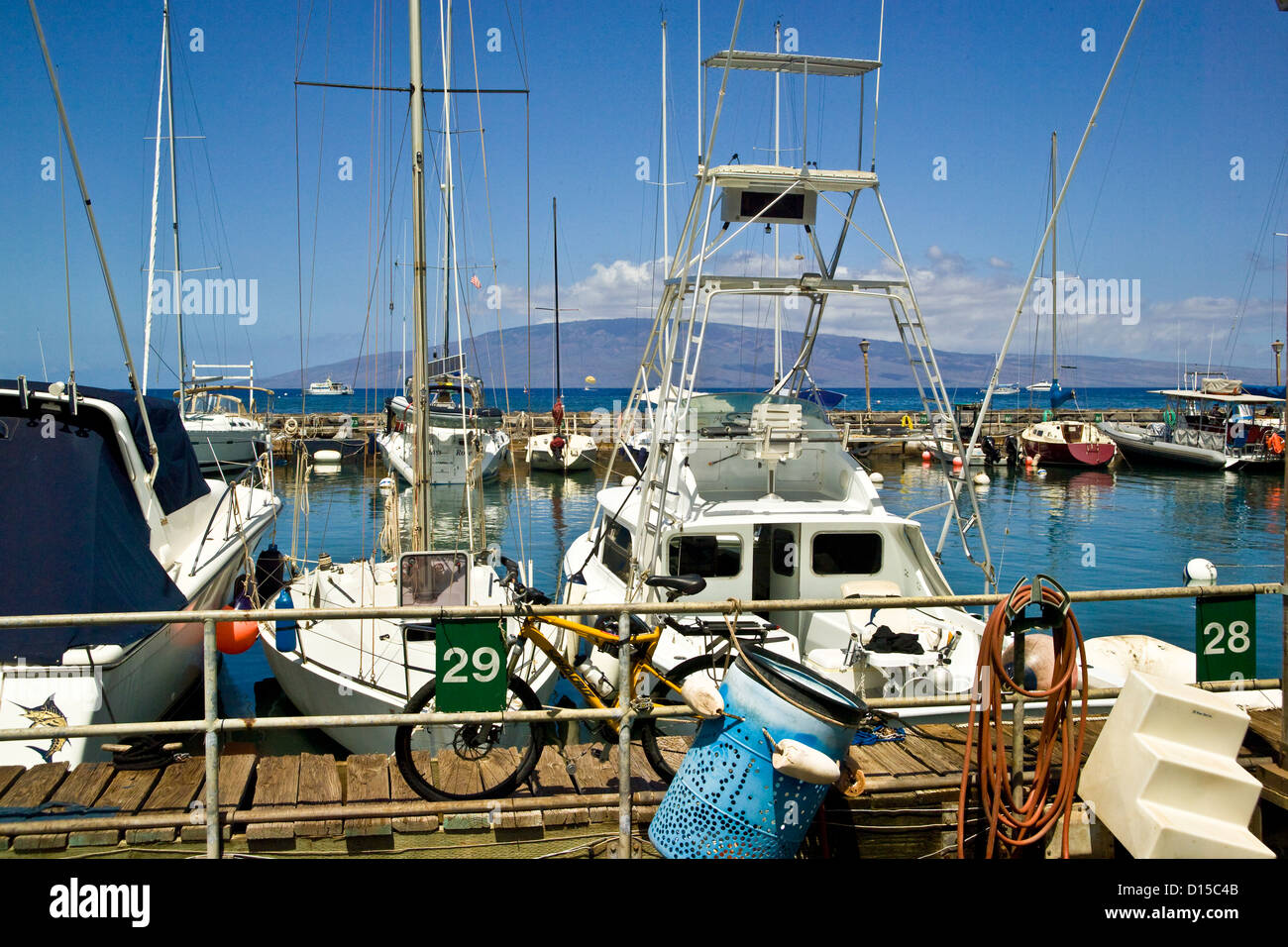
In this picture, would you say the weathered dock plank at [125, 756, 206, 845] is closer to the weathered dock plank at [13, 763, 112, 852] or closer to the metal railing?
the metal railing

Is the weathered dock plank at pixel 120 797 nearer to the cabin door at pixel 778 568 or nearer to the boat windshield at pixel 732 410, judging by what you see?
the cabin door at pixel 778 568

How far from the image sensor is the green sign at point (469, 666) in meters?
4.21

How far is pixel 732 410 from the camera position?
11078 millimetres

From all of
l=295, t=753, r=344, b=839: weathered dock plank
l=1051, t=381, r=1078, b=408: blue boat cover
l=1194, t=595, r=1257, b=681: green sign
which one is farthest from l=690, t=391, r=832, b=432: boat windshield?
A: l=1051, t=381, r=1078, b=408: blue boat cover

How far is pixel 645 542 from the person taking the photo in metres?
9.21

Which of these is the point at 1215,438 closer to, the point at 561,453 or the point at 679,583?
the point at 561,453

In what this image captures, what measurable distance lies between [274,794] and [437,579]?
3.34 m

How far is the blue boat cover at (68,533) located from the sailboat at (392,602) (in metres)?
1.52

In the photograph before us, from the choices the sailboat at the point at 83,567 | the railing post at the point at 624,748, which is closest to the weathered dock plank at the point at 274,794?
the railing post at the point at 624,748

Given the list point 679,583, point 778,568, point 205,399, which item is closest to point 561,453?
point 205,399

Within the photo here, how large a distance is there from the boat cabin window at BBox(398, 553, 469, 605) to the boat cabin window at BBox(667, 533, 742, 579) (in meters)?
2.28

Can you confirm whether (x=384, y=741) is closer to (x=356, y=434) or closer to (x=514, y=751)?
(x=514, y=751)

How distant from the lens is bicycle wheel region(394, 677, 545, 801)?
4527mm
